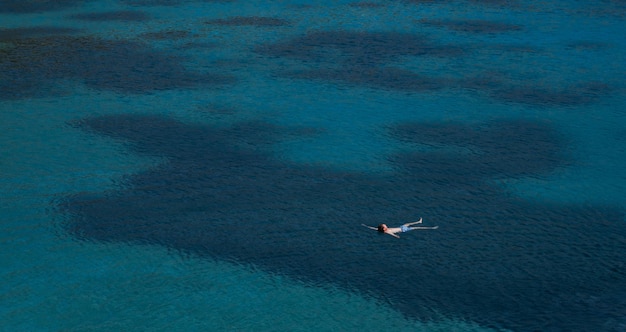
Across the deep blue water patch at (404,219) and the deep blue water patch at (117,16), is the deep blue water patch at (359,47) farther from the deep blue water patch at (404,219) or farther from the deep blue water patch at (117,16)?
the deep blue water patch at (117,16)

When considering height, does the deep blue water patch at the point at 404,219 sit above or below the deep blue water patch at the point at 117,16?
below

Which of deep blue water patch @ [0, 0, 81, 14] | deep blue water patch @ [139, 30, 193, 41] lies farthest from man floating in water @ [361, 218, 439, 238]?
deep blue water patch @ [0, 0, 81, 14]

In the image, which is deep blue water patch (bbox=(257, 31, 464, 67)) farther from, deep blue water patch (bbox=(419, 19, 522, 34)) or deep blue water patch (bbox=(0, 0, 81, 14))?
deep blue water patch (bbox=(0, 0, 81, 14))

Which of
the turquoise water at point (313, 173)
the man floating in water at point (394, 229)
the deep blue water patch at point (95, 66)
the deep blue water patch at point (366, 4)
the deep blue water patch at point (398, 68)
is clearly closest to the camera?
the turquoise water at point (313, 173)

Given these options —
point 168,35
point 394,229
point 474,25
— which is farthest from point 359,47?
point 394,229

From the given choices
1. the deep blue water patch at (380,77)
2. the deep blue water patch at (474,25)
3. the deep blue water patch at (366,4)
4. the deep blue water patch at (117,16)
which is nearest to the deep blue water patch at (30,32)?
the deep blue water patch at (117,16)
